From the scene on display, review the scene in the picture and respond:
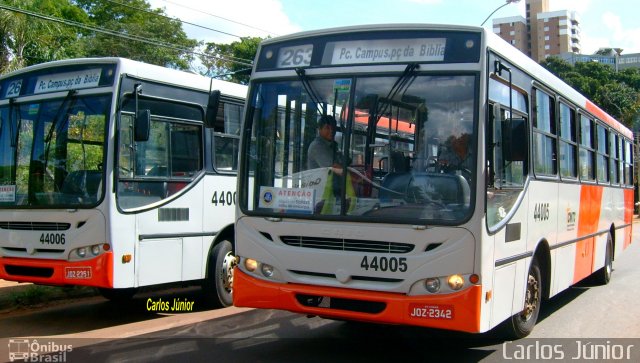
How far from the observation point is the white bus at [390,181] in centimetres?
542

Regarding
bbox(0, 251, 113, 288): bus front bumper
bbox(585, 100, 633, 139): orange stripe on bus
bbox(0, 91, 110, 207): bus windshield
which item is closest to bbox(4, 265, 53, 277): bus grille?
bbox(0, 251, 113, 288): bus front bumper

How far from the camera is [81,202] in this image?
7.67 m

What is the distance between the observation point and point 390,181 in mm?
5695

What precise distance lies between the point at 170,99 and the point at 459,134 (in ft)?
14.6

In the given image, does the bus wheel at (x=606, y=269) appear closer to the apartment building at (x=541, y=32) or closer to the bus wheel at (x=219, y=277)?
the bus wheel at (x=219, y=277)

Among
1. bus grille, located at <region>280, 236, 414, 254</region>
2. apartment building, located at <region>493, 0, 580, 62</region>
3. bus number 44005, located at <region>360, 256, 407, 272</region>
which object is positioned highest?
apartment building, located at <region>493, 0, 580, 62</region>

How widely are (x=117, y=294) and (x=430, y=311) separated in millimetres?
5441

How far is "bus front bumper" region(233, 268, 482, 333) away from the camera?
17.4 feet

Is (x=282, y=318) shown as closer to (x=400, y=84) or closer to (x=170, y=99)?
(x=170, y=99)

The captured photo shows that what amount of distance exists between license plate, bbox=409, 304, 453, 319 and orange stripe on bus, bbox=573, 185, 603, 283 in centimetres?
431

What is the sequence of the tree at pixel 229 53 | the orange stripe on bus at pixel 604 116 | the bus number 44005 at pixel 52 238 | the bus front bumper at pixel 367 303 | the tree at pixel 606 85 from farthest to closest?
the tree at pixel 606 85 → the tree at pixel 229 53 → the orange stripe on bus at pixel 604 116 → the bus number 44005 at pixel 52 238 → the bus front bumper at pixel 367 303

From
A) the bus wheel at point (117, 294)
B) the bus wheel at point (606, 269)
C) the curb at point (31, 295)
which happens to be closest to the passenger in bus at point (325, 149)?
the bus wheel at point (117, 294)

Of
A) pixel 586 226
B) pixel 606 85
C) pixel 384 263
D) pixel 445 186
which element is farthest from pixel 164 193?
pixel 606 85

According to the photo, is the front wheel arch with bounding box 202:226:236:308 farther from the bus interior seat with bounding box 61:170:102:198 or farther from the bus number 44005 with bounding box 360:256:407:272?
the bus number 44005 with bounding box 360:256:407:272
